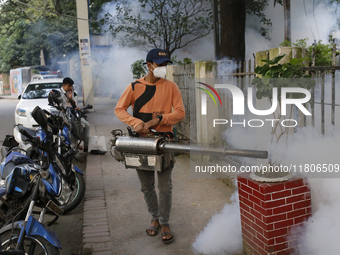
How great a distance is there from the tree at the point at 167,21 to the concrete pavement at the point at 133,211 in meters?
6.46

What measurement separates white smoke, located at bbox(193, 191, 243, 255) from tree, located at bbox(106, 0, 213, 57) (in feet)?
29.2

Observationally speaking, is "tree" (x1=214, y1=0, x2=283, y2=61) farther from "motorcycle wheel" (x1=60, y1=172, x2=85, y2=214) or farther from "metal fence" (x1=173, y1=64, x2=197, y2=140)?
"motorcycle wheel" (x1=60, y1=172, x2=85, y2=214)

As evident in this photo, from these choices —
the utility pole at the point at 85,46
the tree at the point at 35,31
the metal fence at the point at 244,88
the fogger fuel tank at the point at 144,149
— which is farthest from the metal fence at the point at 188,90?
the tree at the point at 35,31

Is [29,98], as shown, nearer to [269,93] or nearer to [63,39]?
[269,93]

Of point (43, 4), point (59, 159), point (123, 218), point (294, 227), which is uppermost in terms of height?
point (43, 4)

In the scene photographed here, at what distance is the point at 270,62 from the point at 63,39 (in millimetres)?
27344

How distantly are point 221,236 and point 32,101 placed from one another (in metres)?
7.69

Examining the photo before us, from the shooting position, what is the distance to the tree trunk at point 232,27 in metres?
7.62

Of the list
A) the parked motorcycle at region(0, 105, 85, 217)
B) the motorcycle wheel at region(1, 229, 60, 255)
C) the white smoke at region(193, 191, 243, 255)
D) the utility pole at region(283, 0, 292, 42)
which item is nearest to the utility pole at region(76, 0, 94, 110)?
the utility pole at region(283, 0, 292, 42)

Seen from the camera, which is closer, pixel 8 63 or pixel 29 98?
pixel 29 98

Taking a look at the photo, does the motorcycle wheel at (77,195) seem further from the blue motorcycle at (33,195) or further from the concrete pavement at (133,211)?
the blue motorcycle at (33,195)

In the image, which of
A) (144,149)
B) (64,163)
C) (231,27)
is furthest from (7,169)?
(231,27)

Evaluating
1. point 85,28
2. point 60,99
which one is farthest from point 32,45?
point 60,99

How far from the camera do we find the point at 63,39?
28.1 meters
